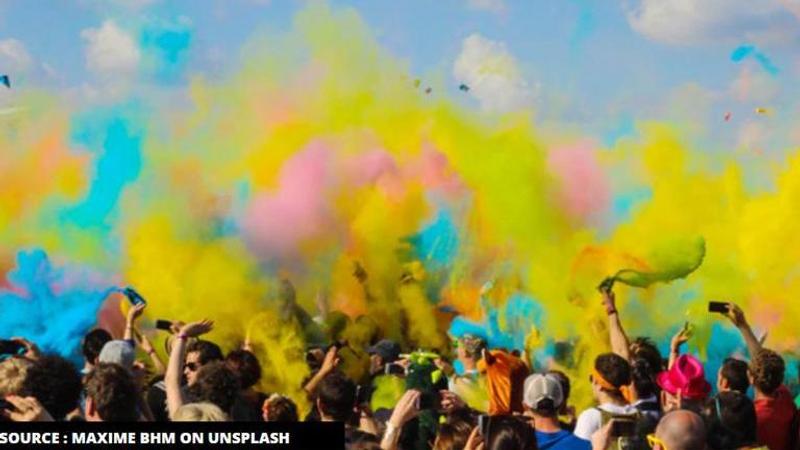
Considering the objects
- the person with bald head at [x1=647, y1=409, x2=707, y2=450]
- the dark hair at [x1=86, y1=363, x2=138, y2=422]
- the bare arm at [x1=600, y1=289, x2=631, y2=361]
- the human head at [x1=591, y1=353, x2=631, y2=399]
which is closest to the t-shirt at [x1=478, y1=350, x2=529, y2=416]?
the human head at [x1=591, y1=353, x2=631, y2=399]

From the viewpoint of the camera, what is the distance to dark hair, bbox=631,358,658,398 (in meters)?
8.68

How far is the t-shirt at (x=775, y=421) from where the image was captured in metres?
8.37

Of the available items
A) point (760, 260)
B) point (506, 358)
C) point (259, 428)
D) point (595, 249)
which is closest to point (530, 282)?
point (595, 249)

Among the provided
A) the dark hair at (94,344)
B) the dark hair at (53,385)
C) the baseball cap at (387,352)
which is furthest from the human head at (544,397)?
the baseball cap at (387,352)

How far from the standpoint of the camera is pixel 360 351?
14578 millimetres

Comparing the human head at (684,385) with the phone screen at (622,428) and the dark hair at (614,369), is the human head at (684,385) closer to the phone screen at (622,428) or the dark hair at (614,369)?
the dark hair at (614,369)

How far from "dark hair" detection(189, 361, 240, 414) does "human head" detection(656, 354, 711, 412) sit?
8.49 feet

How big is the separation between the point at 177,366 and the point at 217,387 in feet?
1.50

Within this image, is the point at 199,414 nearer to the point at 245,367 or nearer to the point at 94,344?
the point at 245,367

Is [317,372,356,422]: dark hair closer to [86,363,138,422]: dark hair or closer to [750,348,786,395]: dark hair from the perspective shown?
[86,363,138,422]: dark hair

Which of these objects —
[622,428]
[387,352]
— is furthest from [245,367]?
[387,352]

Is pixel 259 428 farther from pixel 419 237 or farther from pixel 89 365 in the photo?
pixel 419 237

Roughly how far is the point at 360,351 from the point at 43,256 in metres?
6.09

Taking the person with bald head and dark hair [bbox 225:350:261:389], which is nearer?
the person with bald head
